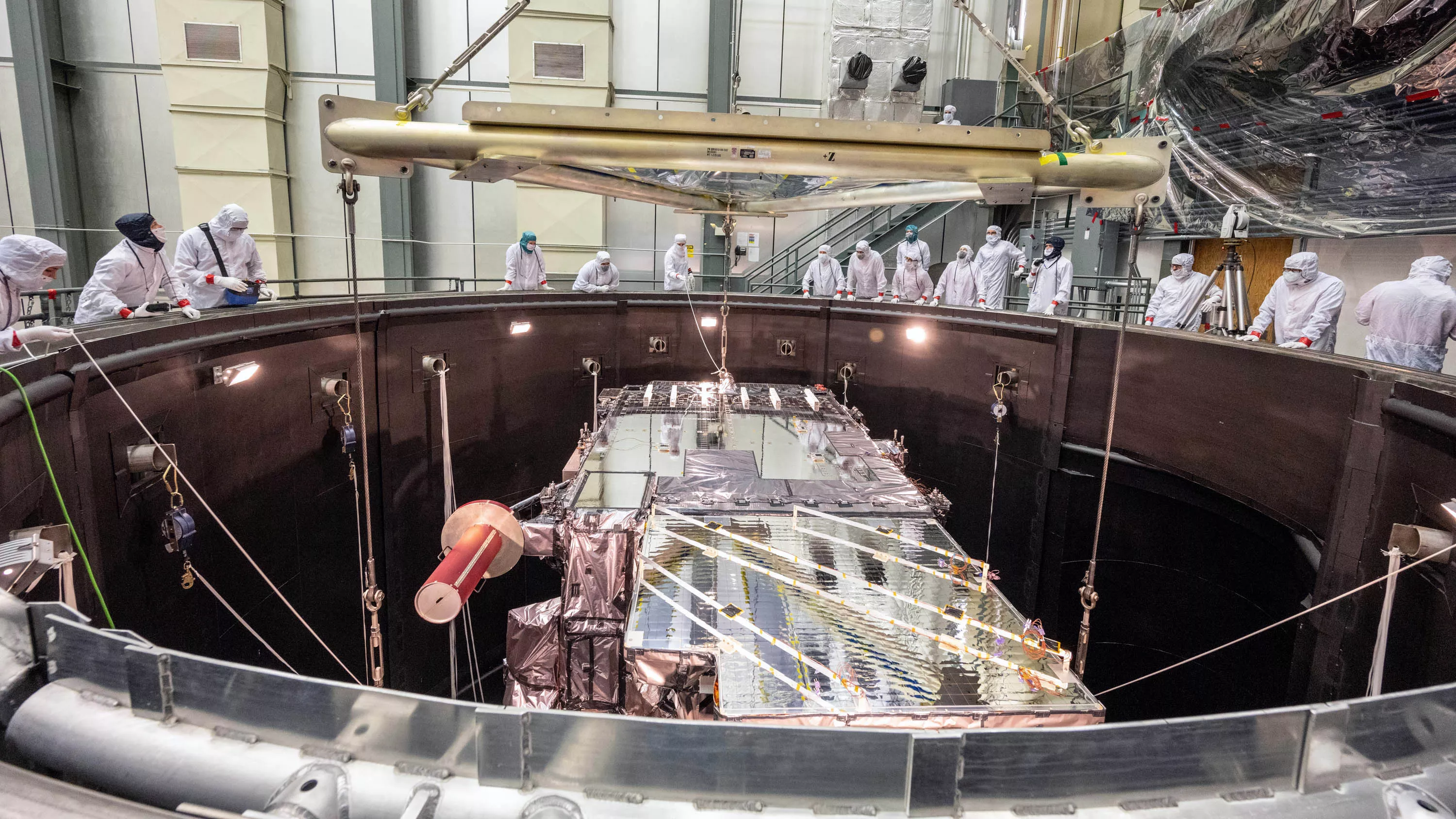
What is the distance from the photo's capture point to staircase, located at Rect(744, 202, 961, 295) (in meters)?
12.3

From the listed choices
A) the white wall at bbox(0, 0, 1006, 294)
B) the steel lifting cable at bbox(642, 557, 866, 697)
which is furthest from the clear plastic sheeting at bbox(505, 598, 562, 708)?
the white wall at bbox(0, 0, 1006, 294)

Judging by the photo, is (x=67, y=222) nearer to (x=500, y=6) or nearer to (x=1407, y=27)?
(x=500, y=6)

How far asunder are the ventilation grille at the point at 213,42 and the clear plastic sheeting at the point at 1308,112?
37.2 ft

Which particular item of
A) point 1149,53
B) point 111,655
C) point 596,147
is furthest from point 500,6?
point 111,655

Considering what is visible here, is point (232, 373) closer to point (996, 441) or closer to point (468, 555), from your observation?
point (468, 555)

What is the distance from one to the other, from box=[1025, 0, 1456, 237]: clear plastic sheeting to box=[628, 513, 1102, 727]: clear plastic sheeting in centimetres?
268

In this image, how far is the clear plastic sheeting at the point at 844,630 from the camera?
2590 millimetres

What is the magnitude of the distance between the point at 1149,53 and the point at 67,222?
14555 mm

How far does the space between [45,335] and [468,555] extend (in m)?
2.14

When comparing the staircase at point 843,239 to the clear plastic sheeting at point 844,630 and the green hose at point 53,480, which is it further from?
the green hose at point 53,480

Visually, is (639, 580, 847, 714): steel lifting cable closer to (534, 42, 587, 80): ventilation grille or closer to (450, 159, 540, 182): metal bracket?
A: (450, 159, 540, 182): metal bracket

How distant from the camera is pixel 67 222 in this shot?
436 inches

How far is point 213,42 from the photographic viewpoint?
10.8 meters

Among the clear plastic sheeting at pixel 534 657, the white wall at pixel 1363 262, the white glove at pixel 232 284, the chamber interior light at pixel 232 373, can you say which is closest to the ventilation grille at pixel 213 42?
the white glove at pixel 232 284
